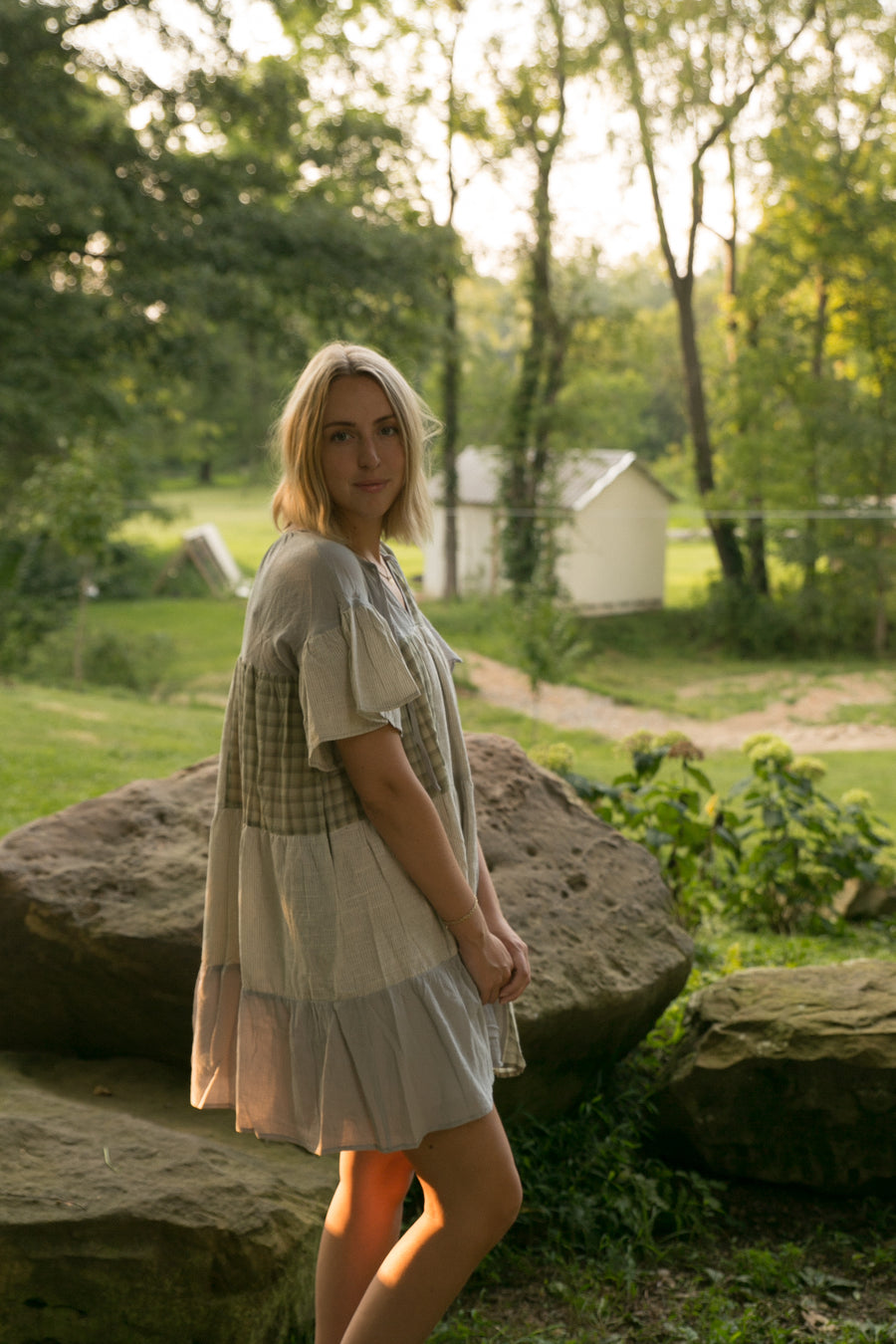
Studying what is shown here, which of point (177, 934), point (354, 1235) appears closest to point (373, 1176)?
point (354, 1235)

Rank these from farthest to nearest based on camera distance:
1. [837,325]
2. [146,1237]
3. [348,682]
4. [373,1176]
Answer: [837,325], [146,1237], [373,1176], [348,682]

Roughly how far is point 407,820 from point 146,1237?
1000 mm

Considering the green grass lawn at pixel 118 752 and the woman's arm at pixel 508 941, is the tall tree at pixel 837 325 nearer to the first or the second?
the green grass lawn at pixel 118 752

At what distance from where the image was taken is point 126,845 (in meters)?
2.98

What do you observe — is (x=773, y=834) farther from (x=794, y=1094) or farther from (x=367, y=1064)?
(x=367, y=1064)

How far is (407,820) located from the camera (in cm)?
156

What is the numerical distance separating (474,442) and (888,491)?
736 cm

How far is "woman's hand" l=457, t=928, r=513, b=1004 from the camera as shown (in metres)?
1.63

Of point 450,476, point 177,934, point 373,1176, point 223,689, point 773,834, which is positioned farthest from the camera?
point 450,476

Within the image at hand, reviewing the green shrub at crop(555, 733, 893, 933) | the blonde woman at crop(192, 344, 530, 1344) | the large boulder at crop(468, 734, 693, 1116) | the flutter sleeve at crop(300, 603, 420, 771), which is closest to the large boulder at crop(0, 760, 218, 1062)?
the large boulder at crop(468, 734, 693, 1116)

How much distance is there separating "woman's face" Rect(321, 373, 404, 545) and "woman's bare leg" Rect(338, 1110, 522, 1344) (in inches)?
34.7

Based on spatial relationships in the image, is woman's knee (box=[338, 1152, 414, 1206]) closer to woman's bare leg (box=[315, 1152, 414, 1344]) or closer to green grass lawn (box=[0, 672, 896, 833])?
woman's bare leg (box=[315, 1152, 414, 1344])

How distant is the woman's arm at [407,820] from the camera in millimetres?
1550

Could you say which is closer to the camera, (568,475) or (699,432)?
(568,475)
